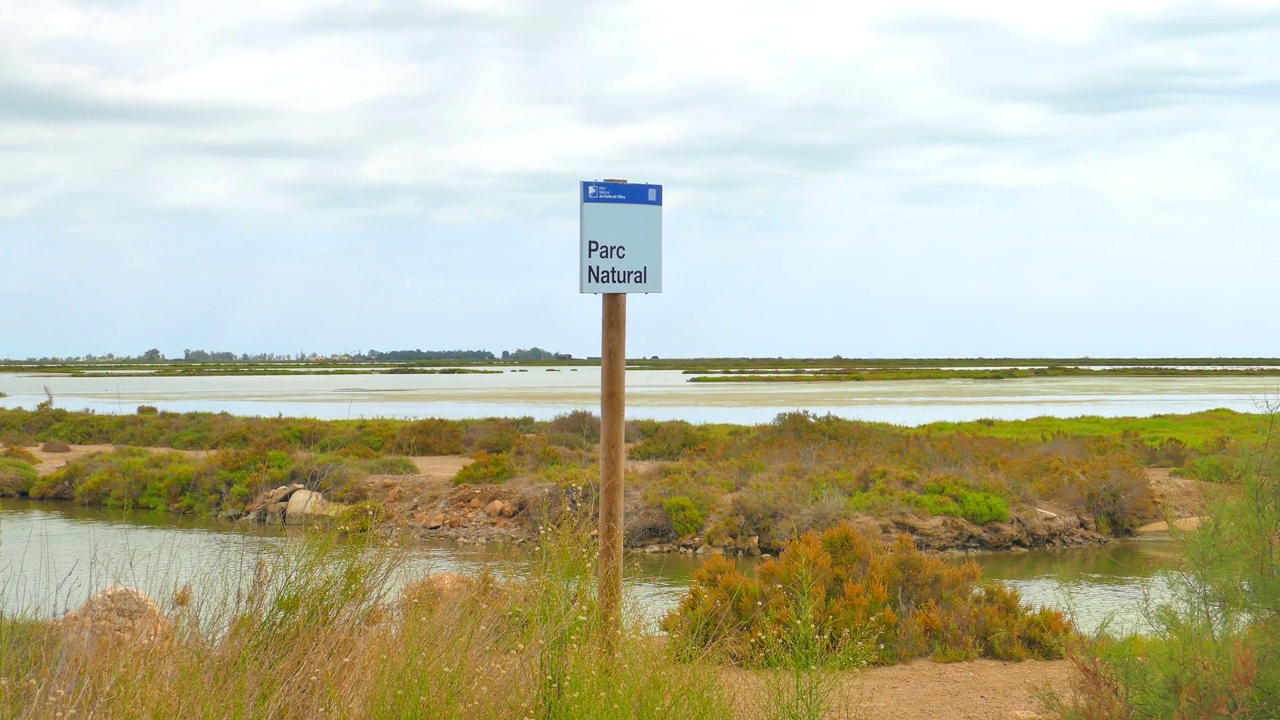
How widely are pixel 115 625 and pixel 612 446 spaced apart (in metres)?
3.26

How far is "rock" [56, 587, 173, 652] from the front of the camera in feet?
17.8

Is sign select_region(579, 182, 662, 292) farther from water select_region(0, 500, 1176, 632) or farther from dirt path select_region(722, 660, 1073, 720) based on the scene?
dirt path select_region(722, 660, 1073, 720)

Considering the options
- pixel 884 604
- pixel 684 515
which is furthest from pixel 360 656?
pixel 684 515

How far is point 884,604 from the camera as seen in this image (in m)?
10.1

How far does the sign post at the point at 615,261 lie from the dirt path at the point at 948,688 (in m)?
1.16

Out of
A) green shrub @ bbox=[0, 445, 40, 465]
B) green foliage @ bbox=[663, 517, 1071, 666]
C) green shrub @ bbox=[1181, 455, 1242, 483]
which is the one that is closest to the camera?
green shrub @ bbox=[1181, 455, 1242, 483]

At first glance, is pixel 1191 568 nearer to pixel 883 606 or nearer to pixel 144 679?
pixel 883 606

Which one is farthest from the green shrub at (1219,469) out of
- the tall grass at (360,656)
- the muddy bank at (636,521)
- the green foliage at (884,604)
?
the muddy bank at (636,521)

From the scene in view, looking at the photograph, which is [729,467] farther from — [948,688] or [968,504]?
[948,688]

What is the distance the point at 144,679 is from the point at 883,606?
22.8ft

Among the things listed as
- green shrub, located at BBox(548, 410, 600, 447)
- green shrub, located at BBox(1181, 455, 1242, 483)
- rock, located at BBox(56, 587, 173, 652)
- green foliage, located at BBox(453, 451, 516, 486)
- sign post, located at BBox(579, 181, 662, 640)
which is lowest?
green foliage, located at BBox(453, 451, 516, 486)

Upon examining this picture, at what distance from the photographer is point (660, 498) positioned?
19453mm

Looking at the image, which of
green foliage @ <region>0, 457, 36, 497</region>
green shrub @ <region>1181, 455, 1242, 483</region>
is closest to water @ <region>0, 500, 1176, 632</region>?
green foliage @ <region>0, 457, 36, 497</region>

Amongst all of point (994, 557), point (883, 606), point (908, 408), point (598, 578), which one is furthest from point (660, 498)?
point (908, 408)
